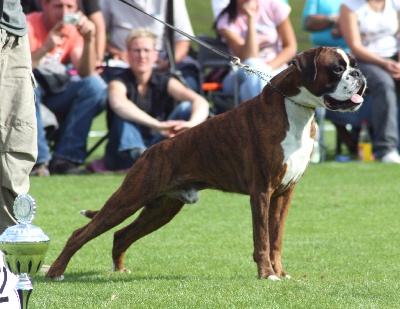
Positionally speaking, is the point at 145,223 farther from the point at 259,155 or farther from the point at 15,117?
the point at 15,117

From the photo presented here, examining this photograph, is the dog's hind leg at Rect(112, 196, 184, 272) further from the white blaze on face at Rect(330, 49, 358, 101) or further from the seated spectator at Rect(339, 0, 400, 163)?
the seated spectator at Rect(339, 0, 400, 163)

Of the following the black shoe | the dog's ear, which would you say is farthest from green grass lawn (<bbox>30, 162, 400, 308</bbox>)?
the dog's ear

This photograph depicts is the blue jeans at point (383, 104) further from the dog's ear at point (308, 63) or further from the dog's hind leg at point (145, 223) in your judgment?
the dog's ear at point (308, 63)

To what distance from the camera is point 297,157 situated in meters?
5.36

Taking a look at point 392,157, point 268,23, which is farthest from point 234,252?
point 268,23

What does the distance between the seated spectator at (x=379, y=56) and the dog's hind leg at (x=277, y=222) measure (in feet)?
17.2

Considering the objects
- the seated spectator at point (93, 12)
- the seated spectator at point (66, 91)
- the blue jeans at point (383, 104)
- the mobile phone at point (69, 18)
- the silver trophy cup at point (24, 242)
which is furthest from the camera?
the blue jeans at point (383, 104)

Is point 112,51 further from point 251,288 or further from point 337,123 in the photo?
point 251,288

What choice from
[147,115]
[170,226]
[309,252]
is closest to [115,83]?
[147,115]

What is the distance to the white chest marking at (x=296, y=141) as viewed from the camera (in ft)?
17.5

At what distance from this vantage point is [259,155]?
535 cm

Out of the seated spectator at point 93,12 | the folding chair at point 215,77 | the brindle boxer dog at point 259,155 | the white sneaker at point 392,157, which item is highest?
the brindle boxer dog at point 259,155

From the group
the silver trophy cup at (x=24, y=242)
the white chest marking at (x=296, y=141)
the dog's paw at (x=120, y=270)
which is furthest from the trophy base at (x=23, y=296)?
the dog's paw at (x=120, y=270)

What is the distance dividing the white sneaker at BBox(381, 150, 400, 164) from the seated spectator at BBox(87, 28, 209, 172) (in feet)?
7.65
